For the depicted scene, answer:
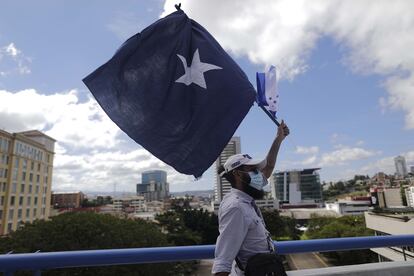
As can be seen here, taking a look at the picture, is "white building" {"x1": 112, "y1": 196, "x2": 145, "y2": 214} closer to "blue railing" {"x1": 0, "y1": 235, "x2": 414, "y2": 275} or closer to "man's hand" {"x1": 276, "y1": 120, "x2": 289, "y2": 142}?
"man's hand" {"x1": 276, "y1": 120, "x2": 289, "y2": 142}

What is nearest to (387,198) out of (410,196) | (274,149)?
(410,196)

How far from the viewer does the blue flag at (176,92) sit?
3.12m

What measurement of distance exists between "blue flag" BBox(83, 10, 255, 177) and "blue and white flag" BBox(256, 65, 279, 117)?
87mm

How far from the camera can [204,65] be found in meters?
3.24

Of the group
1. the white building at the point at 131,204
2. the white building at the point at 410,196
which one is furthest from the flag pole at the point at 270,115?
the white building at the point at 131,204

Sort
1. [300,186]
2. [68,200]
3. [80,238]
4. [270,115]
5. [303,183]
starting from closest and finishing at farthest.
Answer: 1. [270,115]
2. [80,238]
3. [68,200]
4. [303,183]
5. [300,186]

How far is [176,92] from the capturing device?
328cm

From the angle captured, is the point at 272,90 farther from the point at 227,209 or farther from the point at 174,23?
the point at 227,209

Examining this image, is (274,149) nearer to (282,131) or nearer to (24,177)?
(282,131)

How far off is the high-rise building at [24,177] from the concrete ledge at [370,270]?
47.2 m

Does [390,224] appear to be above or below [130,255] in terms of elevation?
below

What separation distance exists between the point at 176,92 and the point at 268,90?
88cm

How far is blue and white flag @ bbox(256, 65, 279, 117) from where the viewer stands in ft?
9.99

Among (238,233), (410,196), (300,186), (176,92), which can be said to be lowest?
(238,233)
